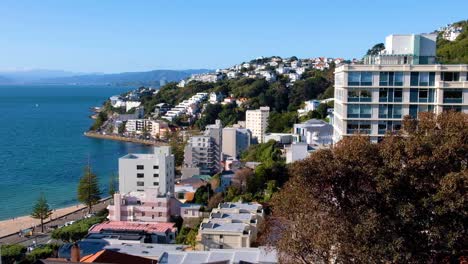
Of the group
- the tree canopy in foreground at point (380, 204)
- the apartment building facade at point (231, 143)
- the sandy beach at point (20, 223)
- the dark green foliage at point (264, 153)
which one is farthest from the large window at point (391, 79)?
the apartment building facade at point (231, 143)

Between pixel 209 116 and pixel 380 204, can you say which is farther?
pixel 209 116

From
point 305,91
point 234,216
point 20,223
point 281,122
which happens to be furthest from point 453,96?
point 305,91

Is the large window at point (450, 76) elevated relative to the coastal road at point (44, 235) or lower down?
elevated

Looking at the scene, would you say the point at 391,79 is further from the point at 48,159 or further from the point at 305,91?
the point at 305,91

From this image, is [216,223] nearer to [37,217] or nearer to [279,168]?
[279,168]

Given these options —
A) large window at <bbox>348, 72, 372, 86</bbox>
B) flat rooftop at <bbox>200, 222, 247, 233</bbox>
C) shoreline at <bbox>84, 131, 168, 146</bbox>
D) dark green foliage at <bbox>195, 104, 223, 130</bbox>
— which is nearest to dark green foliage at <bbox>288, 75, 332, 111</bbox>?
dark green foliage at <bbox>195, 104, 223, 130</bbox>

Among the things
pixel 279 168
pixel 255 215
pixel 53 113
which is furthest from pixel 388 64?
pixel 53 113

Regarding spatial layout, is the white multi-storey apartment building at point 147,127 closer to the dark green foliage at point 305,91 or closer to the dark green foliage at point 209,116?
the dark green foliage at point 209,116
